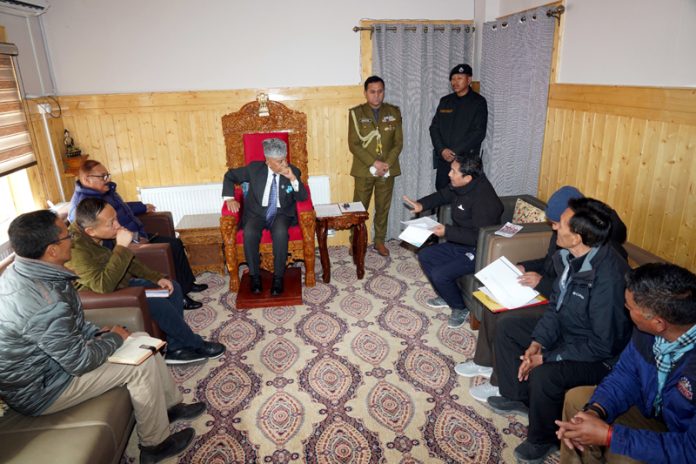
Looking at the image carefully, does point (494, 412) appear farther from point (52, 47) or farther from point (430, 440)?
point (52, 47)

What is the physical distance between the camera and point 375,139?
14.6 ft

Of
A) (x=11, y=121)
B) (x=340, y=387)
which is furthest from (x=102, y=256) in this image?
(x=11, y=121)

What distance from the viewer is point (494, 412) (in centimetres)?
247

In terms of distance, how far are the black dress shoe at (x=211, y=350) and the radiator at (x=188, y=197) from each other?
194cm

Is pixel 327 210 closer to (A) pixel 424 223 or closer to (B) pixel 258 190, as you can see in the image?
(B) pixel 258 190

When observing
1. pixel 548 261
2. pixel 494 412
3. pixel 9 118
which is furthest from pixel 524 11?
pixel 9 118

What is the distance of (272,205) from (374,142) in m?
1.24

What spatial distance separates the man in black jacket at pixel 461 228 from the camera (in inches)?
126

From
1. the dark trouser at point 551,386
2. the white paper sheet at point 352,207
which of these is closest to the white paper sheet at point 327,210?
the white paper sheet at point 352,207

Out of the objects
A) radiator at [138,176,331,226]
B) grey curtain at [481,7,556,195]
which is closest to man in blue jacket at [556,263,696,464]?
grey curtain at [481,7,556,195]

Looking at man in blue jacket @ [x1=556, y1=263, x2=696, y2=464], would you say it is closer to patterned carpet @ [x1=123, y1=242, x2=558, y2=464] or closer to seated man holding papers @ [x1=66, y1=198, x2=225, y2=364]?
patterned carpet @ [x1=123, y1=242, x2=558, y2=464]

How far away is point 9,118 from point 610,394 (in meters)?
4.22

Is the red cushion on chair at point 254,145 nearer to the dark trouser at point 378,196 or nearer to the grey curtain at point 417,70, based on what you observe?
the dark trouser at point 378,196

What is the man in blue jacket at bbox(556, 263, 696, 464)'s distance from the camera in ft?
4.87
